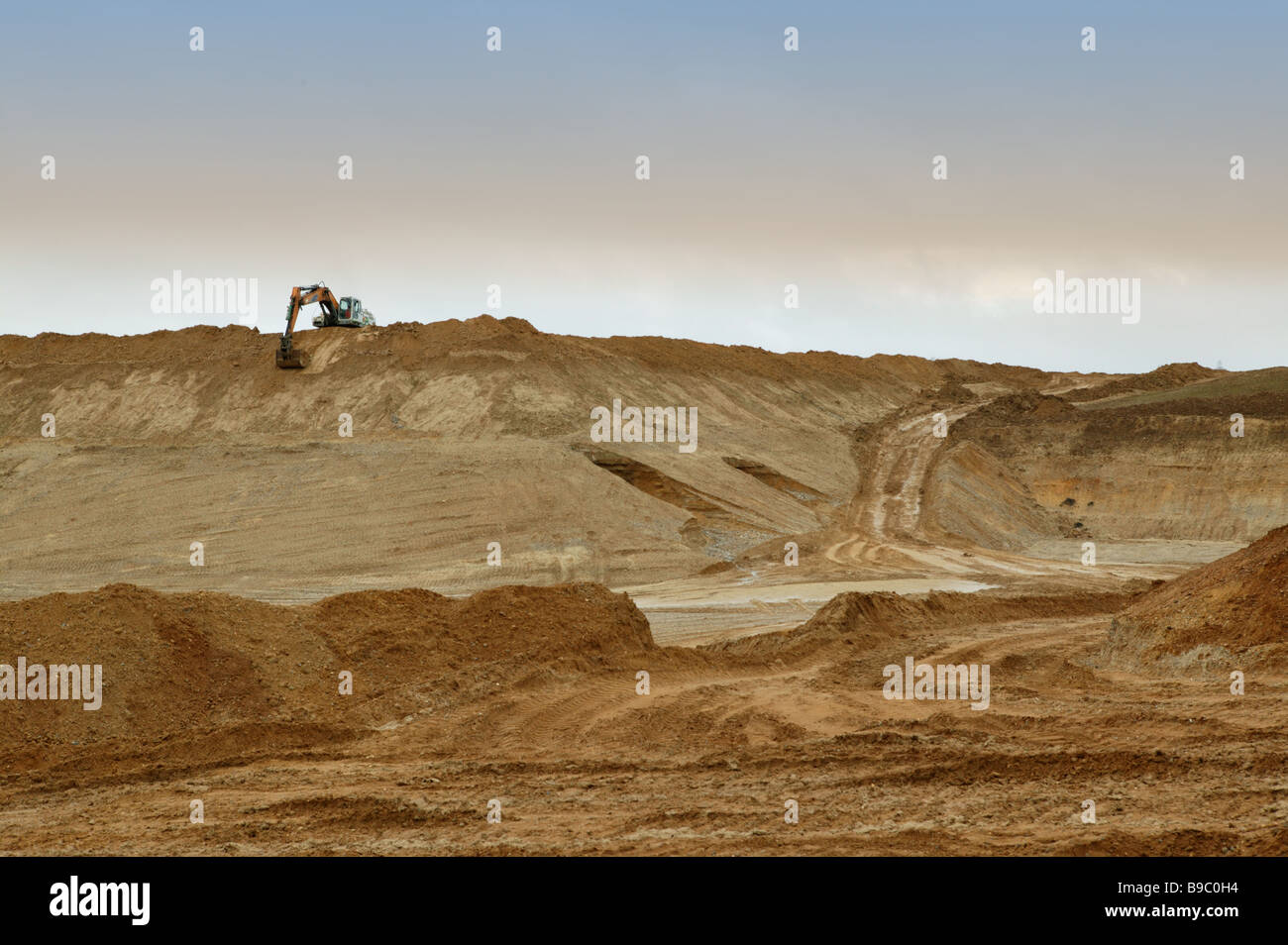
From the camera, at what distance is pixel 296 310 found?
55.2m

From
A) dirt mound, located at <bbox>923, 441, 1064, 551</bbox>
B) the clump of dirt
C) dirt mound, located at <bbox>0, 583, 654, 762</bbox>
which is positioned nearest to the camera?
dirt mound, located at <bbox>0, 583, 654, 762</bbox>

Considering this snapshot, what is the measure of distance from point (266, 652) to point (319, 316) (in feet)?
155

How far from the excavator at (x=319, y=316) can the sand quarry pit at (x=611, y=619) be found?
3.45 feet

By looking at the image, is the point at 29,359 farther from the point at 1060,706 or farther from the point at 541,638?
the point at 1060,706

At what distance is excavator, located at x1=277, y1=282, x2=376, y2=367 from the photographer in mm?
54594

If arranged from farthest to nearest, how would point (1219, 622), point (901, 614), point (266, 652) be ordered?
point (901, 614)
point (1219, 622)
point (266, 652)

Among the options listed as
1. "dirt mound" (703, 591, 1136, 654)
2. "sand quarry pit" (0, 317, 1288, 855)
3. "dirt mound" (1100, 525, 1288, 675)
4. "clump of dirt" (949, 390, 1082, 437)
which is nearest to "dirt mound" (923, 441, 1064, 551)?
"sand quarry pit" (0, 317, 1288, 855)

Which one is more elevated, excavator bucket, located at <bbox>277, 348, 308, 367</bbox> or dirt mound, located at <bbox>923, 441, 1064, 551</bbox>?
excavator bucket, located at <bbox>277, 348, 308, 367</bbox>

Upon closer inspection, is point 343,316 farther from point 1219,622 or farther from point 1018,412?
point 1219,622

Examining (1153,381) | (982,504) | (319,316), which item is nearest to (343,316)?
(319,316)

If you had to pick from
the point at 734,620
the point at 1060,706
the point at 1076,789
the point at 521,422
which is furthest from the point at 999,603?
the point at 521,422

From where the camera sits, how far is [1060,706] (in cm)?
1343

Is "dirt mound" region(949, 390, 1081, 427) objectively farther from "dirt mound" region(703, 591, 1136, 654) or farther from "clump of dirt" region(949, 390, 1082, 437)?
"dirt mound" region(703, 591, 1136, 654)

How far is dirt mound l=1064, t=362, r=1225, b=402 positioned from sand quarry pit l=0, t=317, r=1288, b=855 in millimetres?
7756
